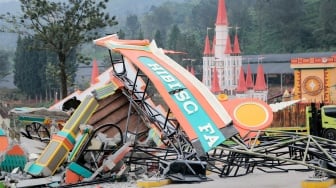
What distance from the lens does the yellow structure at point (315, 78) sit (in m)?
41.2

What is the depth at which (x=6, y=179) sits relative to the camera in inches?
539

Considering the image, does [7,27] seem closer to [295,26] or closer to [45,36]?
[45,36]

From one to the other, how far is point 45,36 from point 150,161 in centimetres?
1438

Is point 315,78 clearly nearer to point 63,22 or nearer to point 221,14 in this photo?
point 221,14

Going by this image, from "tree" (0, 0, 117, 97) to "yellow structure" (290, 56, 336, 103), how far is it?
659 inches

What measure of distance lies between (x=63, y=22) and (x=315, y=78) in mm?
18802

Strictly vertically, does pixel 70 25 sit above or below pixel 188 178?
above

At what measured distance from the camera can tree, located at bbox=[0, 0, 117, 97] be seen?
2750 cm

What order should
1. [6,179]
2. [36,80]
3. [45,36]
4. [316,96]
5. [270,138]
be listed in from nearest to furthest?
1. [6,179]
2. [270,138]
3. [45,36]
4. [316,96]
5. [36,80]

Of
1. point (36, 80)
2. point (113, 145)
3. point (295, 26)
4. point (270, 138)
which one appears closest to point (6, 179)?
point (113, 145)

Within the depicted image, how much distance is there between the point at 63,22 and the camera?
27.9 meters

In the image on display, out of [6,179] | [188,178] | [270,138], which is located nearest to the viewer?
[188,178]

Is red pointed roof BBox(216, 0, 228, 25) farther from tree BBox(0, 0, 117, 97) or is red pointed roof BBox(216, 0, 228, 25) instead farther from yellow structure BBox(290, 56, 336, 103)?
tree BBox(0, 0, 117, 97)

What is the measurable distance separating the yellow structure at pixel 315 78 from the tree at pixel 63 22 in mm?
16741
